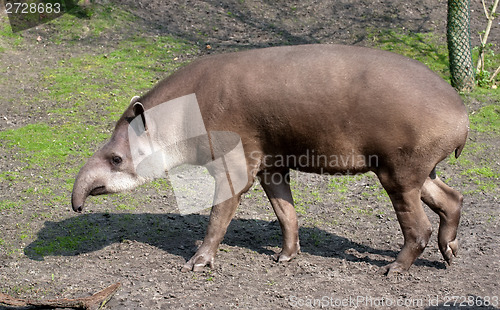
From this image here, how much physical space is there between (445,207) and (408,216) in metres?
0.59

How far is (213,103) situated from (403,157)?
6.06ft

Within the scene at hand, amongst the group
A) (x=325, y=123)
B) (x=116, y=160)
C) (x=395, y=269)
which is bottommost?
(x=395, y=269)

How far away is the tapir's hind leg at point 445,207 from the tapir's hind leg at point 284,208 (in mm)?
1393

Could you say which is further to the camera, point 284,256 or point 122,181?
point 284,256

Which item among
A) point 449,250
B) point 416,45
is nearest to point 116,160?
point 449,250

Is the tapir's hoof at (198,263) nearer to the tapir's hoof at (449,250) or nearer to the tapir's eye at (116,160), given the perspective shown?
the tapir's eye at (116,160)

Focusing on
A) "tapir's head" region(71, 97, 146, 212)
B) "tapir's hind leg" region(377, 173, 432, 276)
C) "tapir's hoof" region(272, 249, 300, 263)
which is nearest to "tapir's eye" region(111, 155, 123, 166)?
"tapir's head" region(71, 97, 146, 212)

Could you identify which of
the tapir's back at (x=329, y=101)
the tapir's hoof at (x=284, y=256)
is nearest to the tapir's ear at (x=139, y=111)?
the tapir's back at (x=329, y=101)

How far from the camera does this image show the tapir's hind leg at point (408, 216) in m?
5.43

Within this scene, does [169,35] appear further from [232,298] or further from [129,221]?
[232,298]

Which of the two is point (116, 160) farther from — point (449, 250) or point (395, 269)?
point (449, 250)

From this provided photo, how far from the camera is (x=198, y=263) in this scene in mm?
5840

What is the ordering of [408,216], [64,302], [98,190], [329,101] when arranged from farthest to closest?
[98,190] < [408,216] < [329,101] < [64,302]

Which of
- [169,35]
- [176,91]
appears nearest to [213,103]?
[176,91]
